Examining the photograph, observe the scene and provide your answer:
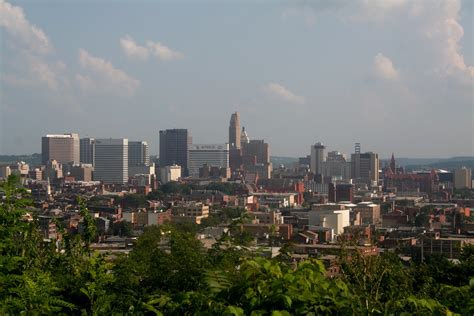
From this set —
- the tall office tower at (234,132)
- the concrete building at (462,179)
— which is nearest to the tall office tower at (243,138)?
the tall office tower at (234,132)

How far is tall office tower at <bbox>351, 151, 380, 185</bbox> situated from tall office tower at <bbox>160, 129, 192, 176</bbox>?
69.0 feet

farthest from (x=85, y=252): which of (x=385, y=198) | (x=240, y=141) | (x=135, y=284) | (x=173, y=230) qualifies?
(x=240, y=141)

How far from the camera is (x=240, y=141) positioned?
10062 cm

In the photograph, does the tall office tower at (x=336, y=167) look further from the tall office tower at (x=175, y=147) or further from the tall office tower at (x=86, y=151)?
the tall office tower at (x=86, y=151)

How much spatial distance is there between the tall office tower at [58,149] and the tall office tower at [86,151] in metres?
1.75

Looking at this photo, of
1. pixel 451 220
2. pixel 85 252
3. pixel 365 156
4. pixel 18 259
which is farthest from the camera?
pixel 365 156

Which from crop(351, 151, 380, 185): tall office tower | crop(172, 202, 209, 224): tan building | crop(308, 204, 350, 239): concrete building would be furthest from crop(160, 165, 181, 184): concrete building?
crop(308, 204, 350, 239): concrete building

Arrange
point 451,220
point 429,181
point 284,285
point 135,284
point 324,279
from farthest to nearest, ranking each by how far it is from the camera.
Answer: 1. point 429,181
2. point 451,220
3. point 135,284
4. point 324,279
5. point 284,285

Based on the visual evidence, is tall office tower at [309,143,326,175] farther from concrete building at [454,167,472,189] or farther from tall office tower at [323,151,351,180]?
concrete building at [454,167,472,189]

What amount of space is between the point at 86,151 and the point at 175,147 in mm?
11101

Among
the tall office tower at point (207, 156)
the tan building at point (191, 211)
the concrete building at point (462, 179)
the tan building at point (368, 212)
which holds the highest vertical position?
the tall office tower at point (207, 156)

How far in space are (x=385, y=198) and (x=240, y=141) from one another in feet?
151

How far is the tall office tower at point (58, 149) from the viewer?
285ft

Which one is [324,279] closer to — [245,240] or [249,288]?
[249,288]
